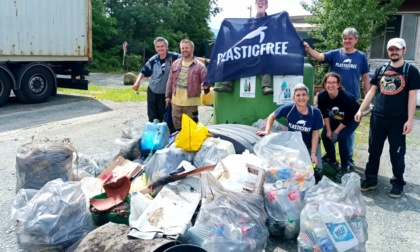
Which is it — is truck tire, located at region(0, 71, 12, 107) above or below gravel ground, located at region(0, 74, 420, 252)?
above

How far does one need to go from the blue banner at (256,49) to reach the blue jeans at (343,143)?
825 millimetres

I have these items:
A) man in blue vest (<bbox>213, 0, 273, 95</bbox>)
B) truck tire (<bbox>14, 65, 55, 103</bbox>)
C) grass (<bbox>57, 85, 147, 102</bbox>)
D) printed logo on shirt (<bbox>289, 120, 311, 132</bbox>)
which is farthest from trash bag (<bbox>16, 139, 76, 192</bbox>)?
grass (<bbox>57, 85, 147, 102</bbox>)

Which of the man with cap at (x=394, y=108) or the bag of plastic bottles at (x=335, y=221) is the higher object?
the man with cap at (x=394, y=108)

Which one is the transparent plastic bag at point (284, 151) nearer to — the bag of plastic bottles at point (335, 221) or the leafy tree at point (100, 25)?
the bag of plastic bottles at point (335, 221)

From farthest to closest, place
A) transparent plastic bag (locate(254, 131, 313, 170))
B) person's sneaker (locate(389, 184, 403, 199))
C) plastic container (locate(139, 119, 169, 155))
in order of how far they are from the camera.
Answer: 1. plastic container (locate(139, 119, 169, 155))
2. person's sneaker (locate(389, 184, 403, 199))
3. transparent plastic bag (locate(254, 131, 313, 170))

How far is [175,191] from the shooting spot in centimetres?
325

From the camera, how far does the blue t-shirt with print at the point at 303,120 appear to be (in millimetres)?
4125

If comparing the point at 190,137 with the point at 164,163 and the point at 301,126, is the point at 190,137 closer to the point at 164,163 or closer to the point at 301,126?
the point at 164,163

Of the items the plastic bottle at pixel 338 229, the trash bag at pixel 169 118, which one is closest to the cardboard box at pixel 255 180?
the plastic bottle at pixel 338 229

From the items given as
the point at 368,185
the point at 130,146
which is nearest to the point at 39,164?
the point at 130,146

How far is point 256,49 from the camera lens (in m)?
4.85

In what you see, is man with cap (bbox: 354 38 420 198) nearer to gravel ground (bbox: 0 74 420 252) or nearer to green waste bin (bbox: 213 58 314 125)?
gravel ground (bbox: 0 74 420 252)

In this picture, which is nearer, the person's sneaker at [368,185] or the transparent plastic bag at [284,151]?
the transparent plastic bag at [284,151]

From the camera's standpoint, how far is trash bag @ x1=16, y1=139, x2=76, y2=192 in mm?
3652
